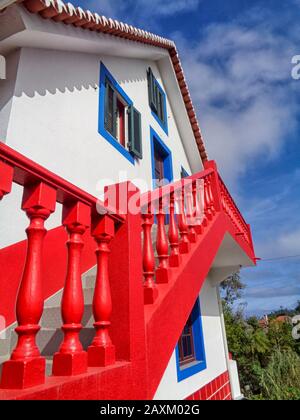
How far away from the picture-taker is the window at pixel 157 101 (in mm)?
7649

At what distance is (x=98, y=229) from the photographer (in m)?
1.64

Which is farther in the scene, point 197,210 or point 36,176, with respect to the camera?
point 197,210

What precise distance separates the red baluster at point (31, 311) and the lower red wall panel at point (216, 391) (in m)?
5.27

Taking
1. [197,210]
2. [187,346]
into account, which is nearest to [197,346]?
[187,346]

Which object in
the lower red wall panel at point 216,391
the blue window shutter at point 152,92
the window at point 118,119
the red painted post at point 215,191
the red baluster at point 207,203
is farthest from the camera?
the blue window shutter at point 152,92

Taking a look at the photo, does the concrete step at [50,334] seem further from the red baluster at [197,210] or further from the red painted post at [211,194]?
the red painted post at [211,194]

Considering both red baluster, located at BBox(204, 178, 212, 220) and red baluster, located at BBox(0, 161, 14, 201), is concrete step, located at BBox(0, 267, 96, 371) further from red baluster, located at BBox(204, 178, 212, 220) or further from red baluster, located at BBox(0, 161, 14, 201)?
red baluster, located at BBox(204, 178, 212, 220)

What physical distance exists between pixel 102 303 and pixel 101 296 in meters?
0.03

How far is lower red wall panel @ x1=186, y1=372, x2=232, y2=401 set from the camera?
5827mm

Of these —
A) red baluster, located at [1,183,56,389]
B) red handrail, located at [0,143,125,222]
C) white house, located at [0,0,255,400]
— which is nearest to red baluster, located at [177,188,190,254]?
white house, located at [0,0,255,400]

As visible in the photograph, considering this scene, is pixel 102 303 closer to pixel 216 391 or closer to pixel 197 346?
pixel 197 346

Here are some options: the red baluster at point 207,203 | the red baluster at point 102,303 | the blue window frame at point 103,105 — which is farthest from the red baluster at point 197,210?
the red baluster at point 102,303

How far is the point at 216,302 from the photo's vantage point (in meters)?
8.46

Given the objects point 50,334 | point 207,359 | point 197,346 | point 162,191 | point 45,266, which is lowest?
point 207,359
